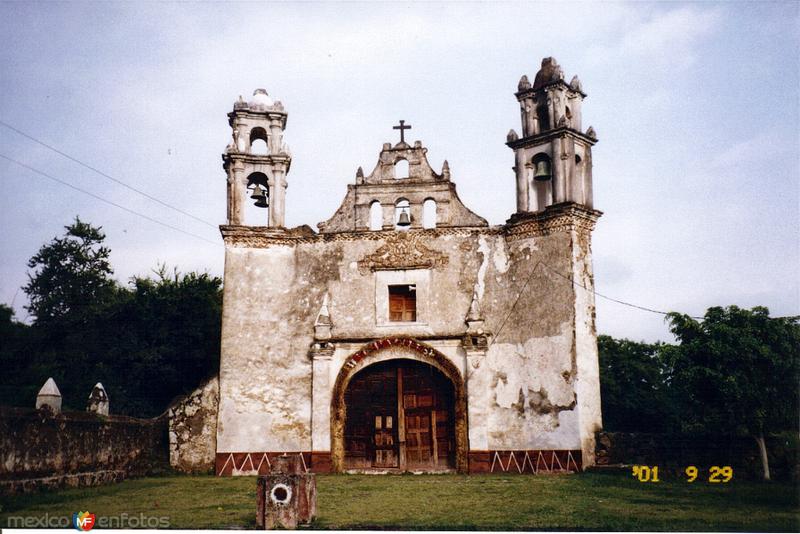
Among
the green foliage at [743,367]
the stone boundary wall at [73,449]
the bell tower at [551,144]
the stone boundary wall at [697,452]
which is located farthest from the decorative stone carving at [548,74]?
the stone boundary wall at [73,449]

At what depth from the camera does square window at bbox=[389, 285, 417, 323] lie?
19406 mm

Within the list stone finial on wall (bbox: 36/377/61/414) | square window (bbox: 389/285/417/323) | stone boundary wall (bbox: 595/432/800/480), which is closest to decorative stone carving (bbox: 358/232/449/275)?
square window (bbox: 389/285/417/323)

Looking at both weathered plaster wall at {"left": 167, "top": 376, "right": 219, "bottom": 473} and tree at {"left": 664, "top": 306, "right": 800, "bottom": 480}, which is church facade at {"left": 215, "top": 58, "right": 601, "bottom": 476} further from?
tree at {"left": 664, "top": 306, "right": 800, "bottom": 480}

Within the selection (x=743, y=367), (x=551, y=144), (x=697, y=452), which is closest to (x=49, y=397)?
(x=551, y=144)

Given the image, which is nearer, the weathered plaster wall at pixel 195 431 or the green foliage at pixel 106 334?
the weathered plaster wall at pixel 195 431

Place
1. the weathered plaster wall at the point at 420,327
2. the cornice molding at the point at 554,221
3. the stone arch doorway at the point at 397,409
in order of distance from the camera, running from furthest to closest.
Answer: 1. the stone arch doorway at the point at 397,409
2. the cornice molding at the point at 554,221
3. the weathered plaster wall at the point at 420,327

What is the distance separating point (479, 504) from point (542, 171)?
972 cm

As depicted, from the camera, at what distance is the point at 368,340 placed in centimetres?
1909

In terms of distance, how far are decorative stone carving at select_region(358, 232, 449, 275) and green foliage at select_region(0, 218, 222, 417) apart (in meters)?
6.98

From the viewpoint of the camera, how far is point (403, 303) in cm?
1948

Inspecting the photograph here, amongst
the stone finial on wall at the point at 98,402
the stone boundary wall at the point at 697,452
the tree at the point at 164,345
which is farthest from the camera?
the tree at the point at 164,345
